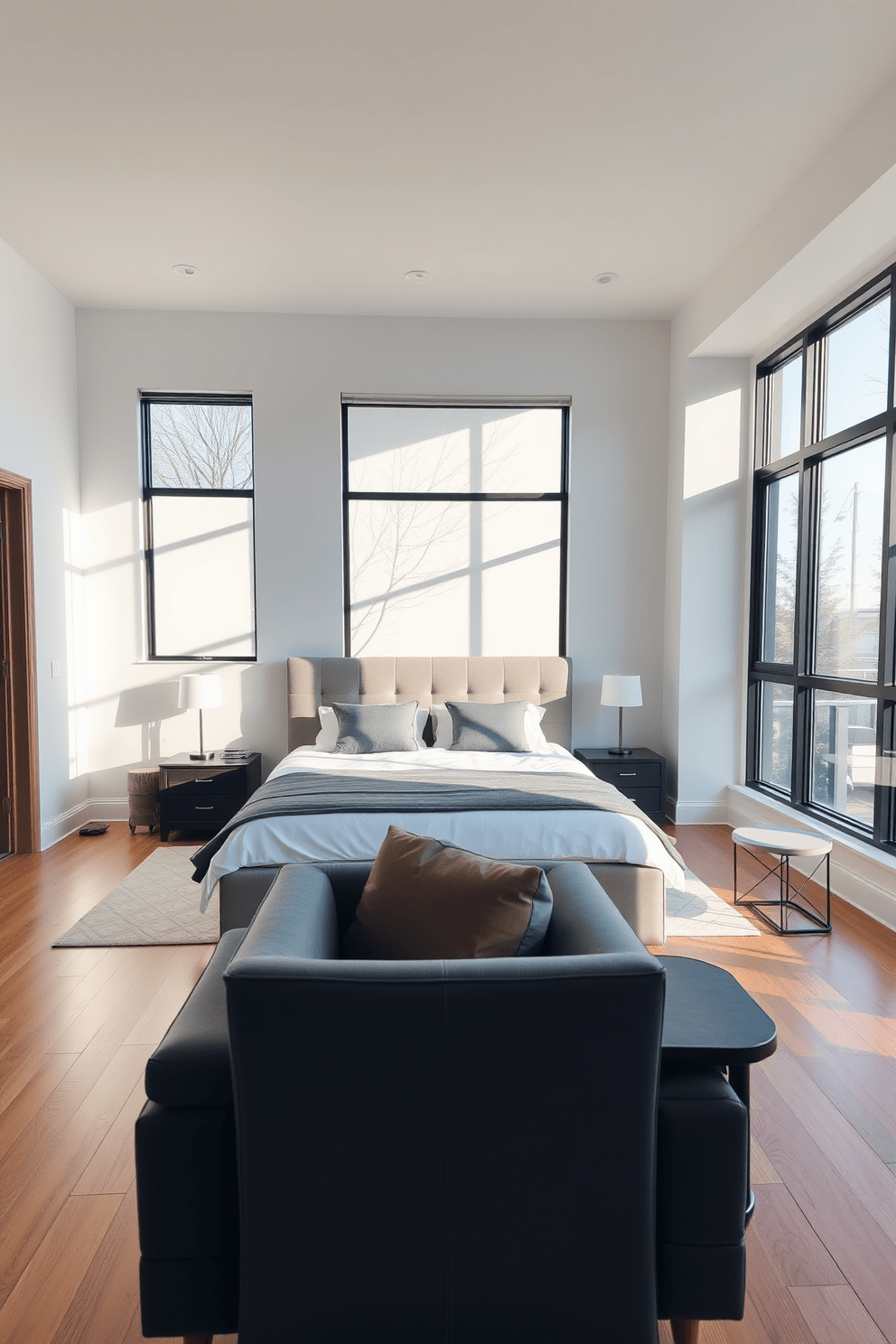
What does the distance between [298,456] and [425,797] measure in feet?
9.73

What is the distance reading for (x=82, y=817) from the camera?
553 centimetres

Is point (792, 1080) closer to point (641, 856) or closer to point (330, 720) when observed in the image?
point (641, 856)

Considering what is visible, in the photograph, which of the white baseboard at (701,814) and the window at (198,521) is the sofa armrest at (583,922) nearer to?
the white baseboard at (701,814)

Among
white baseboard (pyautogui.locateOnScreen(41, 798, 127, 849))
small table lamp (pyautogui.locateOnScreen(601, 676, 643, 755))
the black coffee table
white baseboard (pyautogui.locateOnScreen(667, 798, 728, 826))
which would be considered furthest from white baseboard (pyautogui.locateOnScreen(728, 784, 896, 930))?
white baseboard (pyautogui.locateOnScreen(41, 798, 127, 849))

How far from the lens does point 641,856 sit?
331 cm

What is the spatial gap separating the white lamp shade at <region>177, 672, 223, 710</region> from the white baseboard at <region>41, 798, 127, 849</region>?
3.15 ft

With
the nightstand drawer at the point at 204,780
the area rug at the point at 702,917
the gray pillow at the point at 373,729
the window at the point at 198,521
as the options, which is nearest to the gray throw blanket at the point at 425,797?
the area rug at the point at 702,917

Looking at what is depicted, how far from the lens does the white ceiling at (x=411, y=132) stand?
9.11 ft

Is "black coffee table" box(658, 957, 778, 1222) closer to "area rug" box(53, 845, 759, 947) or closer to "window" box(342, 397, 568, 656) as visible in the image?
"area rug" box(53, 845, 759, 947)

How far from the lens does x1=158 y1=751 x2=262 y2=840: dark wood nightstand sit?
509cm

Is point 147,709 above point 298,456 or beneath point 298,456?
beneath

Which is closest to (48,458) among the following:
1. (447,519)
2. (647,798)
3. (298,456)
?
(298,456)

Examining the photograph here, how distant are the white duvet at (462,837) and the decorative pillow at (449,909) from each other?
1368mm

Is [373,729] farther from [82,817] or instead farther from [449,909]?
[449,909]
